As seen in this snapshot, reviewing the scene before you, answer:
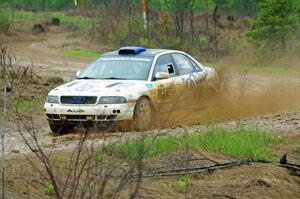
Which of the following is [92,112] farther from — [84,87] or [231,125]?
[231,125]

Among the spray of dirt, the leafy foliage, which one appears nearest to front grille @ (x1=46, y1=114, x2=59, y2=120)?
the spray of dirt

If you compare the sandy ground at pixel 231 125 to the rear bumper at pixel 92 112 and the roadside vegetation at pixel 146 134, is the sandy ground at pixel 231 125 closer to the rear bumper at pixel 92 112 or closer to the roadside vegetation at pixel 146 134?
the roadside vegetation at pixel 146 134

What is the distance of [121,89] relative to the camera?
13.9m

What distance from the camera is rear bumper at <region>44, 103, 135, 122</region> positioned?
13453 mm

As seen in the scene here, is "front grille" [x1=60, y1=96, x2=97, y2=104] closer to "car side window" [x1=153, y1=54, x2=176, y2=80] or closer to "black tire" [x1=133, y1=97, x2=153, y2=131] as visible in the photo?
"black tire" [x1=133, y1=97, x2=153, y2=131]

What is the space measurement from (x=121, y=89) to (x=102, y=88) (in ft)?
1.08

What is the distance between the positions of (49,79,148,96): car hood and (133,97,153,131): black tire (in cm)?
22

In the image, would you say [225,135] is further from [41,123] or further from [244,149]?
[41,123]

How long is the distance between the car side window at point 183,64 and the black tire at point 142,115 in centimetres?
185

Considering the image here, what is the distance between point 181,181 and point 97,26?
35.6 m

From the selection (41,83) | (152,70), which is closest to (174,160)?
(152,70)

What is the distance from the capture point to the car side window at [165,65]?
1518 cm

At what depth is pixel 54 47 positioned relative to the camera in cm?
3900

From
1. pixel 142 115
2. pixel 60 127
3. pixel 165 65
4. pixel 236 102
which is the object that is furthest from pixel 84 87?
pixel 236 102
